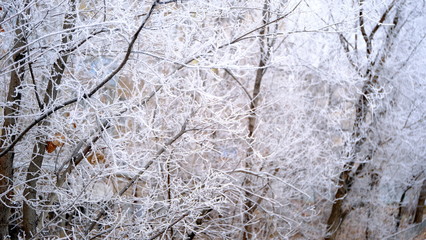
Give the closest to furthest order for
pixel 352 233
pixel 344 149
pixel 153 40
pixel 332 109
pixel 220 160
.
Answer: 1. pixel 153 40
2. pixel 220 160
3. pixel 344 149
4. pixel 332 109
5. pixel 352 233

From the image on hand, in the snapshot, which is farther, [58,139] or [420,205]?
[420,205]

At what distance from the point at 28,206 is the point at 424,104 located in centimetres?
981

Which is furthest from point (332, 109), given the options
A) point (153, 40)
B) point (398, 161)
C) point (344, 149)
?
point (153, 40)

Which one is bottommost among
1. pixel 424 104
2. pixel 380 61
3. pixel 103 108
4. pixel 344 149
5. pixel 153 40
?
pixel 344 149

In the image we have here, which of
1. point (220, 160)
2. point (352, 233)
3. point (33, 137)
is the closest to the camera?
point (33, 137)

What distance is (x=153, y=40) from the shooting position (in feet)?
19.7

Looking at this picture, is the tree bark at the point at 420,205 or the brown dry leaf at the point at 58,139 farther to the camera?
the tree bark at the point at 420,205

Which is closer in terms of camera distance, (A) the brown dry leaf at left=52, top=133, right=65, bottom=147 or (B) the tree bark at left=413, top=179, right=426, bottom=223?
(A) the brown dry leaf at left=52, top=133, right=65, bottom=147

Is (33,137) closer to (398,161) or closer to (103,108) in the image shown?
(103,108)

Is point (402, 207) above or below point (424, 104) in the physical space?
below

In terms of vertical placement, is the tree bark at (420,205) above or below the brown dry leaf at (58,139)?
below

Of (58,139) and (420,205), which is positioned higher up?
(58,139)

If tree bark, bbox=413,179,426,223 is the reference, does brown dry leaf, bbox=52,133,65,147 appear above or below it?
above

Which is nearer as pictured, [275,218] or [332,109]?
[275,218]
